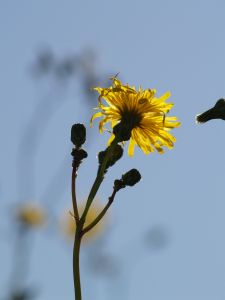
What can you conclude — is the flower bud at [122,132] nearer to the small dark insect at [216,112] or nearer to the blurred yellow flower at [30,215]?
the small dark insect at [216,112]

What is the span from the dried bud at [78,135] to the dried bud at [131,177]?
1.22ft

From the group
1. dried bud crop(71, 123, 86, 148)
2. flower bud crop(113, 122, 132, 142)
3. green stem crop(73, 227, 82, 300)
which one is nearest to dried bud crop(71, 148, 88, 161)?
dried bud crop(71, 123, 86, 148)

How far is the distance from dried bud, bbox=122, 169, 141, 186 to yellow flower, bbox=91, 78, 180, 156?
0.31 meters

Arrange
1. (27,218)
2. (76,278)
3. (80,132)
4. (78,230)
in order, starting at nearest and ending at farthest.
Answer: (76,278), (78,230), (80,132), (27,218)

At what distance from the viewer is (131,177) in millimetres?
3654

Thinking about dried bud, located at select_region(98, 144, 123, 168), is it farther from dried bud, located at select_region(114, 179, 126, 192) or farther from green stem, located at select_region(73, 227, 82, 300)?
green stem, located at select_region(73, 227, 82, 300)

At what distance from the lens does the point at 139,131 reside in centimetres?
406

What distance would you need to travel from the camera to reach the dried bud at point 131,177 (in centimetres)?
362

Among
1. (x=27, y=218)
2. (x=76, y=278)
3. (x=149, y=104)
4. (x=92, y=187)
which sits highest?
(x=27, y=218)

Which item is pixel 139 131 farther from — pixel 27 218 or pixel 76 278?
pixel 27 218

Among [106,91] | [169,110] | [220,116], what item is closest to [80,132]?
[106,91]

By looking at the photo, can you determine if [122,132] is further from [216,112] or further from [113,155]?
[216,112]

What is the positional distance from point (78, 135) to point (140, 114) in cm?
45

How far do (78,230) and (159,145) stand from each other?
3.62 feet
